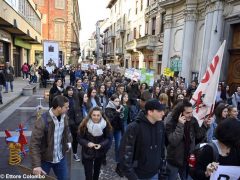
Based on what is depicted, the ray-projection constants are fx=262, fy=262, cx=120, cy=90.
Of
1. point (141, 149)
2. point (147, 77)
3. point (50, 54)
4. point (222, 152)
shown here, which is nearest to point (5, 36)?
point (50, 54)

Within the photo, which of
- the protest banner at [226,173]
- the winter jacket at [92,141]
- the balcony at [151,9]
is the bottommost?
the winter jacket at [92,141]

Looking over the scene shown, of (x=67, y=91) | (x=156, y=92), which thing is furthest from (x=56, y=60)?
(x=67, y=91)

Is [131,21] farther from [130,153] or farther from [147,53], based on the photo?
[130,153]

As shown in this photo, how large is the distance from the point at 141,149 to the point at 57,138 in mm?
1215

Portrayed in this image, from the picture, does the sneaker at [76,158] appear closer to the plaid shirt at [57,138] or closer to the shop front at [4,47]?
the plaid shirt at [57,138]

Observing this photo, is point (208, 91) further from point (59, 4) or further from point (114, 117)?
point (59, 4)

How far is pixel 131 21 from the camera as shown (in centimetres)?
3544

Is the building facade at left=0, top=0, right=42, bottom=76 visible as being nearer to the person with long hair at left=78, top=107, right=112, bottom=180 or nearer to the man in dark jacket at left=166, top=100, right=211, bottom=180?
the person with long hair at left=78, top=107, right=112, bottom=180

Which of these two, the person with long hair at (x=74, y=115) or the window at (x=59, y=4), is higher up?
the window at (x=59, y=4)

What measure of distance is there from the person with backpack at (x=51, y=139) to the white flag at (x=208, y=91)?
2214 mm

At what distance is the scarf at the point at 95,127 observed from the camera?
414 centimetres

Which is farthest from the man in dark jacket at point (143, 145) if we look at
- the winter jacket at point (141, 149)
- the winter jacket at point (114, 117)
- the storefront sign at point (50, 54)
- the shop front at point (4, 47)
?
the storefront sign at point (50, 54)

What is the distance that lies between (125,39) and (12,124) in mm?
32214

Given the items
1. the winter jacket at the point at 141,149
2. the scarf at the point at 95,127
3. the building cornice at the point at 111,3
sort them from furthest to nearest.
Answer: the building cornice at the point at 111,3, the scarf at the point at 95,127, the winter jacket at the point at 141,149
